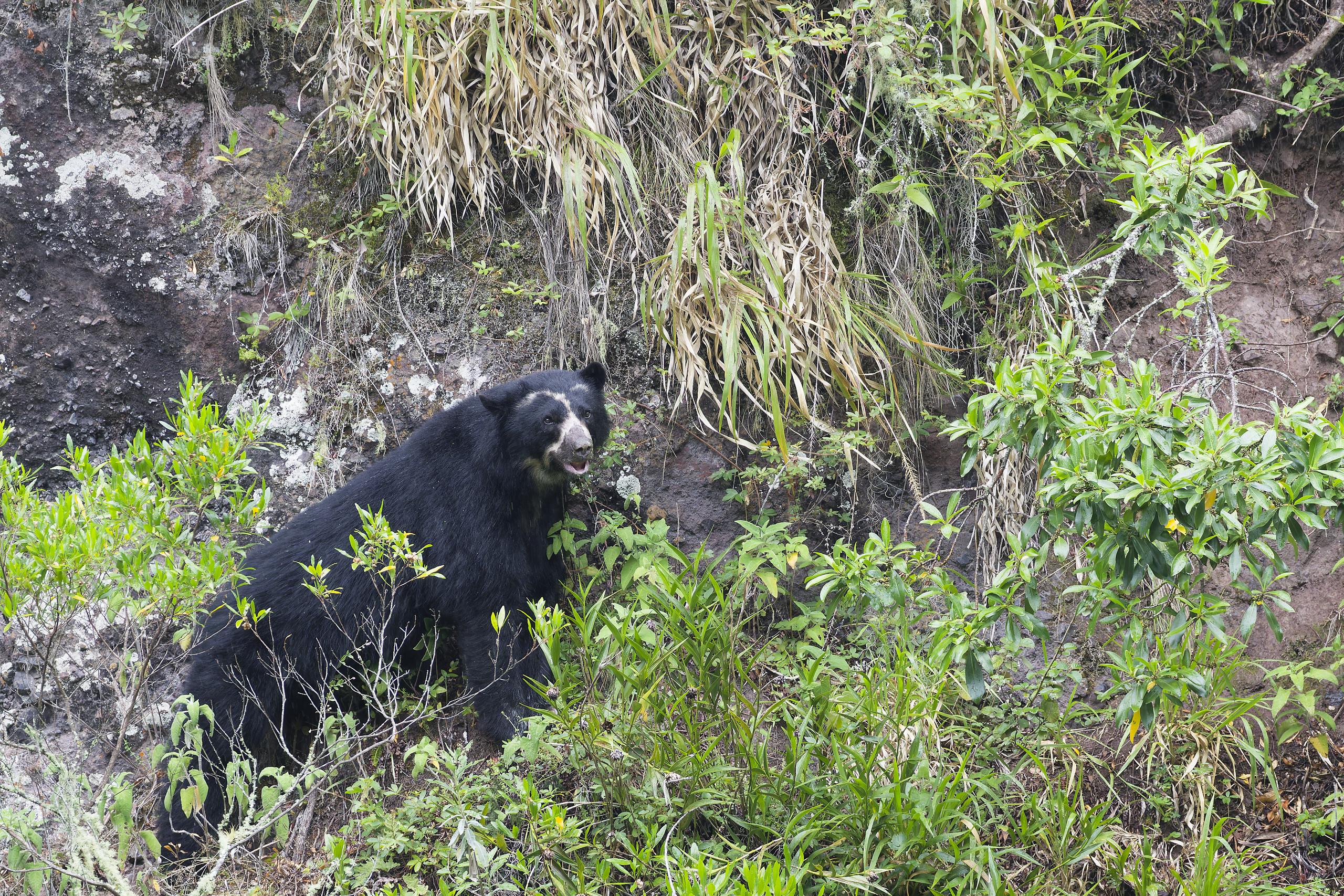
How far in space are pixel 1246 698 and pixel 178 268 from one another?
515 centimetres

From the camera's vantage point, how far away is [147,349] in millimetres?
4680

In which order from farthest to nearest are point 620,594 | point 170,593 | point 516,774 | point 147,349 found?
point 147,349 → point 620,594 → point 516,774 → point 170,593

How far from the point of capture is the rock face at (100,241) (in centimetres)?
460

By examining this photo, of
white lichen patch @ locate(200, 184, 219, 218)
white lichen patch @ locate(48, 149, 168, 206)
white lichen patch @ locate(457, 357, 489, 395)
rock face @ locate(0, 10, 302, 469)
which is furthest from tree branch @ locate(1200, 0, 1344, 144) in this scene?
white lichen patch @ locate(48, 149, 168, 206)

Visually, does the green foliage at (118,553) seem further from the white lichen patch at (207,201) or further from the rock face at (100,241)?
the white lichen patch at (207,201)

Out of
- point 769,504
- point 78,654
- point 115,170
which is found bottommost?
point 769,504

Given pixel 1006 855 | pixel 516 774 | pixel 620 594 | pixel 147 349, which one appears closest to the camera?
pixel 1006 855

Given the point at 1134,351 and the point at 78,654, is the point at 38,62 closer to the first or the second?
the point at 78,654

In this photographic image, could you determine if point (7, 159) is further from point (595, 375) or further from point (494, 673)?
point (494, 673)

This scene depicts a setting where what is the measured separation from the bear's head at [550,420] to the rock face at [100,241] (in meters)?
1.70

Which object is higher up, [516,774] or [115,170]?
[115,170]

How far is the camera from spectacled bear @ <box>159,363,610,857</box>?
377cm

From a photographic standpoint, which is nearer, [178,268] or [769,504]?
[769,504]

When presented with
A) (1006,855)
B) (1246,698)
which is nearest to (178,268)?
(1006,855)
